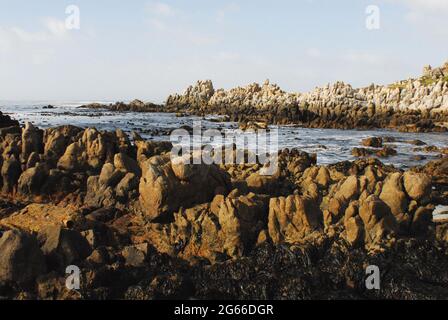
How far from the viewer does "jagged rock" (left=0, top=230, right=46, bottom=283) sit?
369 inches

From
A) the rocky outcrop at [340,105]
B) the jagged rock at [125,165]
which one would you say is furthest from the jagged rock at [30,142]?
the rocky outcrop at [340,105]

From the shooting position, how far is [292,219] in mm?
11914

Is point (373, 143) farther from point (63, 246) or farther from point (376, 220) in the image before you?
point (63, 246)

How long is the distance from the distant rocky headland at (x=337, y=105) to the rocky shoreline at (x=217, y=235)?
48.1m


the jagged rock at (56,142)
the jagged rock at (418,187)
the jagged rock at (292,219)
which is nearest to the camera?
the jagged rock at (292,219)

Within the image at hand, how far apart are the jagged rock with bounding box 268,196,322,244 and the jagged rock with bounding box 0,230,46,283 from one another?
606 cm

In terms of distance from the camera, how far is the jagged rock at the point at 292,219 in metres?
11.8

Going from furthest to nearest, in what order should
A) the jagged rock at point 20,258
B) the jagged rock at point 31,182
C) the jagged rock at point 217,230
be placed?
the jagged rock at point 31,182, the jagged rock at point 217,230, the jagged rock at point 20,258

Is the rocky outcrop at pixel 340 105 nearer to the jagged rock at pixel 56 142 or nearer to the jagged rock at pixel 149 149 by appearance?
the jagged rock at pixel 149 149

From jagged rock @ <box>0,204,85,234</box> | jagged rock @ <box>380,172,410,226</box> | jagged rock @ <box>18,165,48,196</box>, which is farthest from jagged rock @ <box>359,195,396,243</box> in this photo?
jagged rock @ <box>18,165,48,196</box>

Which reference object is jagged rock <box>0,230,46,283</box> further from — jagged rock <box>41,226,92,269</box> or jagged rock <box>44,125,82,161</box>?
jagged rock <box>44,125,82,161</box>

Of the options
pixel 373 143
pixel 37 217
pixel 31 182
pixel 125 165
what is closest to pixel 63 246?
pixel 37 217

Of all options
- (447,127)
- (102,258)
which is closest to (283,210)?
(102,258)

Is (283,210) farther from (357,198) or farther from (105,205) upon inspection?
(105,205)
